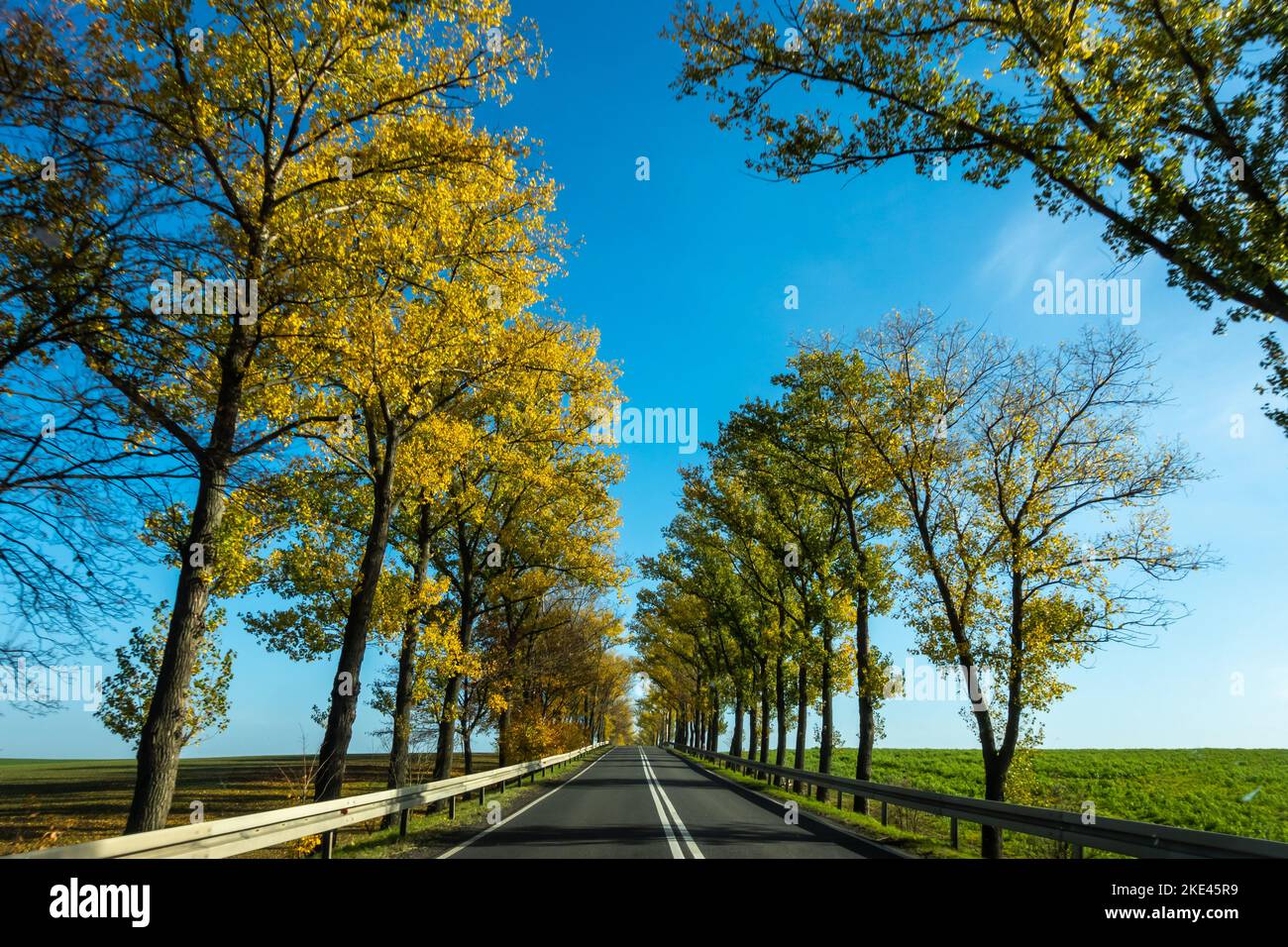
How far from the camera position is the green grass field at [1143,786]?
60.3 ft

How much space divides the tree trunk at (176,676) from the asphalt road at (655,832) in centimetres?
374

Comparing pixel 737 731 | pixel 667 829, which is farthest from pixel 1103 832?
pixel 737 731

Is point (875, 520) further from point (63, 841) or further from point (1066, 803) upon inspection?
point (63, 841)

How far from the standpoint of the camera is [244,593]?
20.0 metres

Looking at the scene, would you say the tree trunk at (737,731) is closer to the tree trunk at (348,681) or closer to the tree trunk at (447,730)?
the tree trunk at (447,730)

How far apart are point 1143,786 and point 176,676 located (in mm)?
42094

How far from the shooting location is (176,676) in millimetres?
9156

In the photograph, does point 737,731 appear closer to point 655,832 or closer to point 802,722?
point 802,722

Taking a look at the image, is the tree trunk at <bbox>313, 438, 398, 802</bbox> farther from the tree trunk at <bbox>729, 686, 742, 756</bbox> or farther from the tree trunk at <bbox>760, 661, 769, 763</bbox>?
the tree trunk at <bbox>729, 686, 742, 756</bbox>

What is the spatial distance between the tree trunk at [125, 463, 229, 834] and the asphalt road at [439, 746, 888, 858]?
374 cm

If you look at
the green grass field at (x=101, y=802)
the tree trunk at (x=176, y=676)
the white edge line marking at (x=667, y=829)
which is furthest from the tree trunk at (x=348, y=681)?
the white edge line marking at (x=667, y=829)

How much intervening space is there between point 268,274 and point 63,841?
10.8 metres
